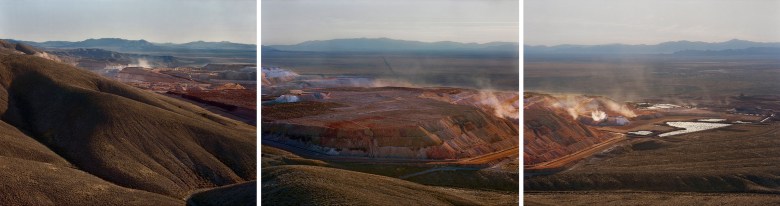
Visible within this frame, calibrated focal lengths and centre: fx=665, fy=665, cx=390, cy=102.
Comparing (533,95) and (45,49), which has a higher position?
(45,49)

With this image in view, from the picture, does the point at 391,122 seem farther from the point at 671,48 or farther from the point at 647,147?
the point at 671,48

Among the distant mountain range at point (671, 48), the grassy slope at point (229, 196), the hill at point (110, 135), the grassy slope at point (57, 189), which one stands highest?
the distant mountain range at point (671, 48)

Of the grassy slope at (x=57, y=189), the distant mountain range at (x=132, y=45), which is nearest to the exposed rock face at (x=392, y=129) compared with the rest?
the distant mountain range at (x=132, y=45)

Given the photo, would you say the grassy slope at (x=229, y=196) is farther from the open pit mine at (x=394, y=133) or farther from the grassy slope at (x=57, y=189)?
the open pit mine at (x=394, y=133)

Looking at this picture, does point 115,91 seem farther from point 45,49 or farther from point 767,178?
point 767,178

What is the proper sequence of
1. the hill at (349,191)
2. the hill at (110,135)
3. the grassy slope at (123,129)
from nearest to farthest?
the hill at (349,191), the hill at (110,135), the grassy slope at (123,129)

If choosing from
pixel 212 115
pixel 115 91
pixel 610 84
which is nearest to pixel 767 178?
pixel 610 84
